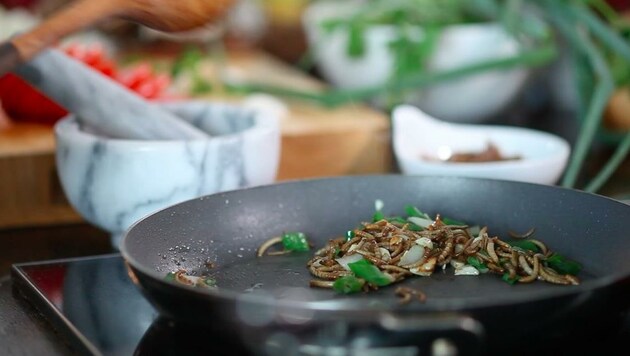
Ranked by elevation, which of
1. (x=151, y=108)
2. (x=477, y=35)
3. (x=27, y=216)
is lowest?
(x=27, y=216)

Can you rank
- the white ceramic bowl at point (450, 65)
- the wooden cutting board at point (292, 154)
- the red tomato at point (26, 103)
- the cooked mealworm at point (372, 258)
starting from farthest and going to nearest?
the white ceramic bowl at point (450, 65)
the red tomato at point (26, 103)
the wooden cutting board at point (292, 154)
the cooked mealworm at point (372, 258)

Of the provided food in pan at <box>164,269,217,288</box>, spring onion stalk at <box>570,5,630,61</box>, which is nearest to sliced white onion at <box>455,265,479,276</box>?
food in pan at <box>164,269,217,288</box>

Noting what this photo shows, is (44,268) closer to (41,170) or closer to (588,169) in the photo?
(41,170)

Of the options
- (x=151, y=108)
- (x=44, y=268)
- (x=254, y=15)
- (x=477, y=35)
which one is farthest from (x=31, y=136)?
(x=254, y=15)

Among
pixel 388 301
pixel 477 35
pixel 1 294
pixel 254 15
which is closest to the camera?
pixel 388 301

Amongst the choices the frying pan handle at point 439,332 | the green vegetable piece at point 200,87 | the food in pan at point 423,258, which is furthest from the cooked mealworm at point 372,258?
Result: the green vegetable piece at point 200,87

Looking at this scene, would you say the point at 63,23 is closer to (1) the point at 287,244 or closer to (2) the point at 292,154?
(1) the point at 287,244

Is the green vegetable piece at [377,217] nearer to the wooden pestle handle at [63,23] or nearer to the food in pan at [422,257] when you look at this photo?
the food in pan at [422,257]
